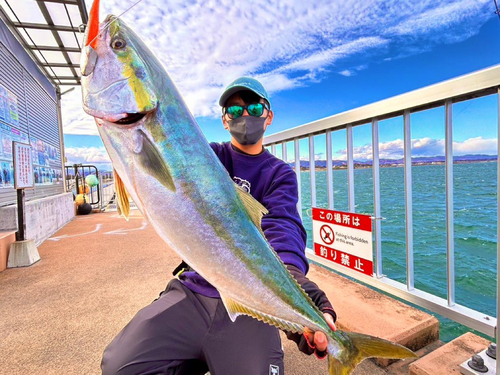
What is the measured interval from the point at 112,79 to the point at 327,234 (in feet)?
9.94

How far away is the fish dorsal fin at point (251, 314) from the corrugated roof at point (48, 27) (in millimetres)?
5859

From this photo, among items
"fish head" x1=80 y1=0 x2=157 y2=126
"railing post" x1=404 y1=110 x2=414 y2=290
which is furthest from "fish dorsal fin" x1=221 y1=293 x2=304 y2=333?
"railing post" x1=404 y1=110 x2=414 y2=290

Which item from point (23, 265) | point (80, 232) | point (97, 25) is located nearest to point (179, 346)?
point (97, 25)

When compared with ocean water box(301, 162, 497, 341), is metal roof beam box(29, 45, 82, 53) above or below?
above

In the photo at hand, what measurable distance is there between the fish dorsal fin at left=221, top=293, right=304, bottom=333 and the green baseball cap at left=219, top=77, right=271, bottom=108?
1.37m

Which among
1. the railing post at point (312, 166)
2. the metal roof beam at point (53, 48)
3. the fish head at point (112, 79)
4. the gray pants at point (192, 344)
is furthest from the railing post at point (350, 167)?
the metal roof beam at point (53, 48)

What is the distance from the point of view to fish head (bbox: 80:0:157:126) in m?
1.10

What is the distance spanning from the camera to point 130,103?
1095mm

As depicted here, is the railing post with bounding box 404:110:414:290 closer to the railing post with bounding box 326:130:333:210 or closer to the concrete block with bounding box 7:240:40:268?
the railing post with bounding box 326:130:333:210

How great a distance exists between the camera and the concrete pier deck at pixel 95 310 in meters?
2.37

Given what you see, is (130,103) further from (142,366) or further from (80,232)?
(80,232)

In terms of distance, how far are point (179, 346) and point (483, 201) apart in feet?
35.8

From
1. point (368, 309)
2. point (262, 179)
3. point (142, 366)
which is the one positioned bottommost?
point (368, 309)

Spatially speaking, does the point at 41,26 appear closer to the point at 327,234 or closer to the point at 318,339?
the point at 327,234
